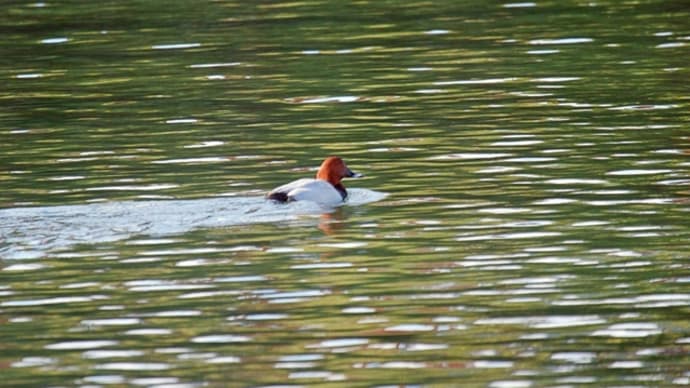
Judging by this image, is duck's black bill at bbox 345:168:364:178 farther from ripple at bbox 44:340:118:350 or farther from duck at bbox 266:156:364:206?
ripple at bbox 44:340:118:350

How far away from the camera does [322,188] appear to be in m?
→ 16.1

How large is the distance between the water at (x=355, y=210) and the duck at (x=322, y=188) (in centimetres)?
15

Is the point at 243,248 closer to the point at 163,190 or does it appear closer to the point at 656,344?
the point at 163,190

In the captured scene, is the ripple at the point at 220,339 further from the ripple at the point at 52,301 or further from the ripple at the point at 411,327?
the ripple at the point at 52,301

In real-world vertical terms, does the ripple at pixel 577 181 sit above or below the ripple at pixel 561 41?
above

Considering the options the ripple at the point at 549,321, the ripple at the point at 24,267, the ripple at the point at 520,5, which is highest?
the ripple at the point at 24,267

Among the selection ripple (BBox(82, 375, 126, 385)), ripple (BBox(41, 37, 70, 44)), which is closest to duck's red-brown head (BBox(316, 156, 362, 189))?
ripple (BBox(82, 375, 126, 385))

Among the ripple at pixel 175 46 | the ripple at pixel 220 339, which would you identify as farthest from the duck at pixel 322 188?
the ripple at pixel 175 46

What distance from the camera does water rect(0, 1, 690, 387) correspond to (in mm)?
11359

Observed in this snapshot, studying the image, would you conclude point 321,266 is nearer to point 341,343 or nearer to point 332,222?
point 332,222

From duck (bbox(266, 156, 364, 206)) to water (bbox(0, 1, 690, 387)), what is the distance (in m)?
0.15

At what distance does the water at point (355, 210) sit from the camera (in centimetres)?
1136

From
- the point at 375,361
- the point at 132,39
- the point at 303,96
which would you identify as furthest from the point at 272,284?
the point at 132,39

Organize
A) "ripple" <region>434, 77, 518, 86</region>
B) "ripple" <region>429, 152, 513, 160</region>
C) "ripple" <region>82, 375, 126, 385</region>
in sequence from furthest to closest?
"ripple" <region>434, 77, 518, 86</region> < "ripple" <region>429, 152, 513, 160</region> < "ripple" <region>82, 375, 126, 385</region>
